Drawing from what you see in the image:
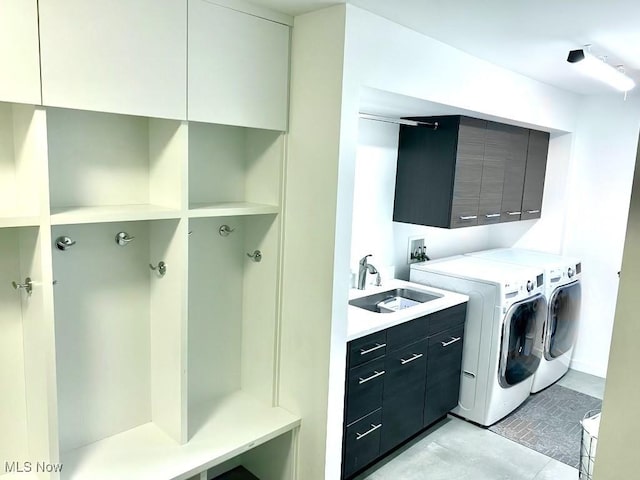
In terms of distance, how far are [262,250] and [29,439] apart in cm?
126

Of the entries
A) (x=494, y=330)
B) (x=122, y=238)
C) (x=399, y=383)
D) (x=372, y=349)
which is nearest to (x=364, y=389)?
(x=372, y=349)

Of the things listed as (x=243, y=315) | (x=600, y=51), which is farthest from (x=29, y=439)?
(x=600, y=51)

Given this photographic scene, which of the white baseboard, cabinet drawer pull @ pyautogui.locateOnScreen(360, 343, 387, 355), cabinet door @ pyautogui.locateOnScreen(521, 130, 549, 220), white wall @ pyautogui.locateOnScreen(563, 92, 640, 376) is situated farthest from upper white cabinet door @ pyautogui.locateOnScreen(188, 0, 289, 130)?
the white baseboard

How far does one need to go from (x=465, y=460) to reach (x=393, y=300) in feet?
3.46

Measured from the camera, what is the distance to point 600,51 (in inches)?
101

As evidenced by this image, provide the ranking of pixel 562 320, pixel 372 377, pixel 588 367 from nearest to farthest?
1. pixel 372 377
2. pixel 562 320
3. pixel 588 367

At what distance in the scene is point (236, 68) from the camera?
81.8 inches

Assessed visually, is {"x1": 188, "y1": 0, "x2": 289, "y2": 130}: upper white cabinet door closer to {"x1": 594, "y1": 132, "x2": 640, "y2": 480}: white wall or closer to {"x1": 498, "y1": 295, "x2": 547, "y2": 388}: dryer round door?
{"x1": 594, "y1": 132, "x2": 640, "y2": 480}: white wall

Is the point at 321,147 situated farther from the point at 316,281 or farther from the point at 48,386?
the point at 48,386

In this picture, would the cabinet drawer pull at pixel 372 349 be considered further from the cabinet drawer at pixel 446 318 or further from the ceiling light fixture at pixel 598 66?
the ceiling light fixture at pixel 598 66

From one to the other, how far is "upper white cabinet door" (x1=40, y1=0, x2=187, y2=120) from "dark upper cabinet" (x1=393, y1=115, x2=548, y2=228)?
182cm

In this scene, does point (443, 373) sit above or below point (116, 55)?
below

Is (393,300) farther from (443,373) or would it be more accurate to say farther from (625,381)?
(625,381)

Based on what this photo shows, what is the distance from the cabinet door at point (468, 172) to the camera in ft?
10.3
